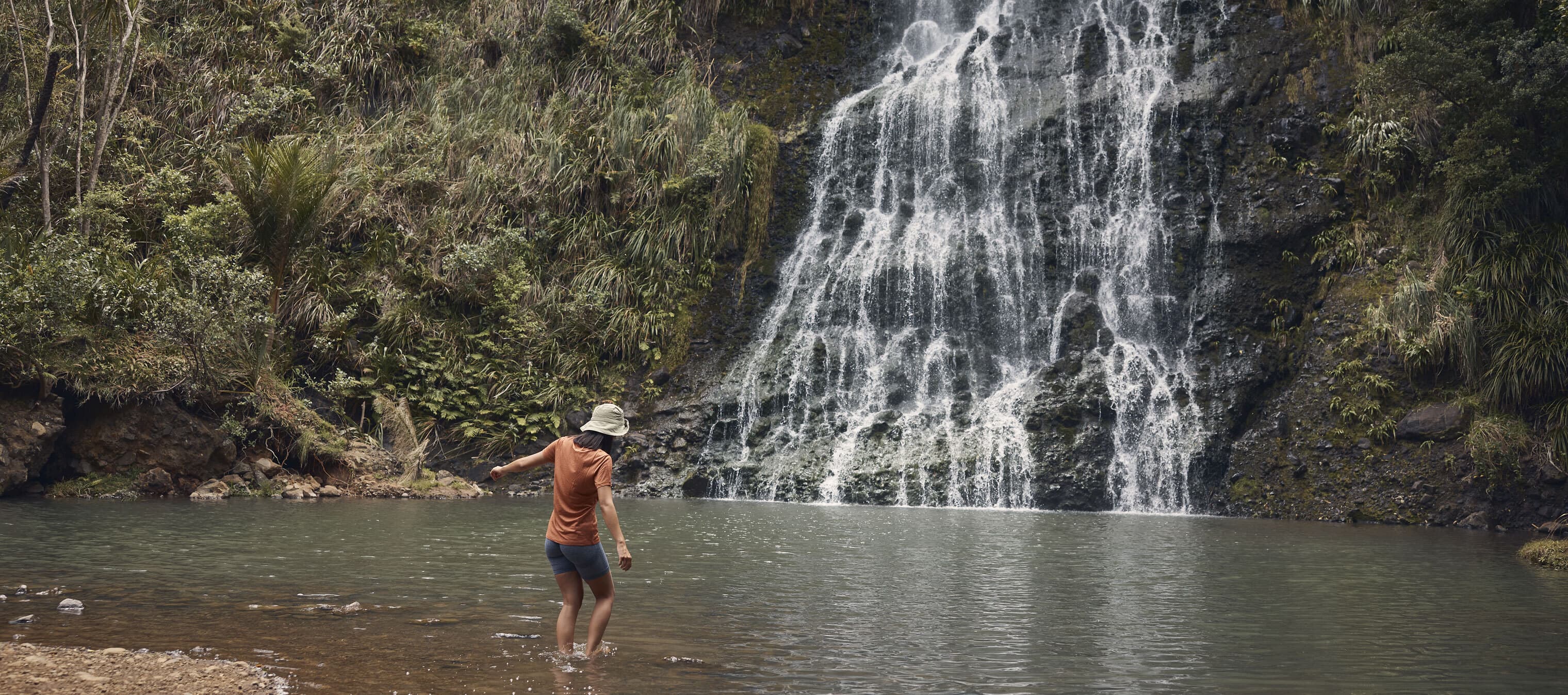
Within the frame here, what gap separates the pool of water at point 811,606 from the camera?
19.5 ft

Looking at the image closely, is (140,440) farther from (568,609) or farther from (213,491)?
(568,609)

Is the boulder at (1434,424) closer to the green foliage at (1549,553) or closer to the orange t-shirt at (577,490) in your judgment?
the green foliage at (1549,553)

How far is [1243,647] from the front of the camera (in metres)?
6.82

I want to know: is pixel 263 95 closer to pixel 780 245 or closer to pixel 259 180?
pixel 259 180

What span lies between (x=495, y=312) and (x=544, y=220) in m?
2.45

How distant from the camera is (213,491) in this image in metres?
16.1

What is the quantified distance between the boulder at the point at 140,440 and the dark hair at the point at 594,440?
12255 millimetres

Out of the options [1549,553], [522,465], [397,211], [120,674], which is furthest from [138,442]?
[1549,553]

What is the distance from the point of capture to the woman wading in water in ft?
20.0

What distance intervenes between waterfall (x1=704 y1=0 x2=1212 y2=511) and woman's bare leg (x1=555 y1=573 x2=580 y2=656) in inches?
516

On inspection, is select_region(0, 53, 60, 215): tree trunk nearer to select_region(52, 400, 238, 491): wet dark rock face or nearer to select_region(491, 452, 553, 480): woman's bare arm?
select_region(52, 400, 238, 491): wet dark rock face

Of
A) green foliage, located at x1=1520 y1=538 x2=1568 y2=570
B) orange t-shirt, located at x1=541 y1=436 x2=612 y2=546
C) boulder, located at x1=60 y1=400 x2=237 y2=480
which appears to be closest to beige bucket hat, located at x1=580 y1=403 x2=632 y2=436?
orange t-shirt, located at x1=541 y1=436 x2=612 y2=546

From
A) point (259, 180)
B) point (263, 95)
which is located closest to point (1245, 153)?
point (259, 180)

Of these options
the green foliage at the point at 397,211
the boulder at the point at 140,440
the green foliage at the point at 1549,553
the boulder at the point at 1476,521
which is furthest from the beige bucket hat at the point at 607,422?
the boulder at the point at 1476,521
